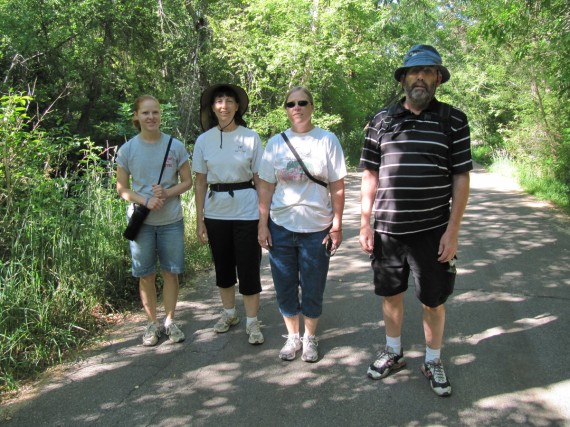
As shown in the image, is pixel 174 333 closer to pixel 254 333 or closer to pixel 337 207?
pixel 254 333

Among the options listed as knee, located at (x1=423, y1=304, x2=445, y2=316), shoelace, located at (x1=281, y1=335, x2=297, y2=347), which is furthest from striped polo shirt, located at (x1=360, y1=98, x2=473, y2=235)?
shoelace, located at (x1=281, y1=335, x2=297, y2=347)

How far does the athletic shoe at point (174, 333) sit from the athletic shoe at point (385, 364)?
5.10ft

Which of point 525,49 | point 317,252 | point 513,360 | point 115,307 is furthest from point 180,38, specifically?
point 513,360

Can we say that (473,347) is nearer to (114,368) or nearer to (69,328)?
(114,368)

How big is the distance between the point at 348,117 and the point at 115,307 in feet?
61.3

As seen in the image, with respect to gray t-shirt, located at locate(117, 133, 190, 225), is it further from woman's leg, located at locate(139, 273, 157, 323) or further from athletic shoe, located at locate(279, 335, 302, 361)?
athletic shoe, located at locate(279, 335, 302, 361)

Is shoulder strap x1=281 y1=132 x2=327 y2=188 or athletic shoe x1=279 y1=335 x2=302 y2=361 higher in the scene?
shoulder strap x1=281 y1=132 x2=327 y2=188

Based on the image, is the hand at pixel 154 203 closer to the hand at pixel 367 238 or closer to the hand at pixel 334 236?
the hand at pixel 334 236

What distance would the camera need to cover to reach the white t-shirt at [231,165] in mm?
3475

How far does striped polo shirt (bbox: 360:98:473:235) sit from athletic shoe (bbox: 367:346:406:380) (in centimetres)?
93

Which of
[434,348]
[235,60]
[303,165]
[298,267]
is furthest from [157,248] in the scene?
[235,60]

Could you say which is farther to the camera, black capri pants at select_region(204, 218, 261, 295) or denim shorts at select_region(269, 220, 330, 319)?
black capri pants at select_region(204, 218, 261, 295)

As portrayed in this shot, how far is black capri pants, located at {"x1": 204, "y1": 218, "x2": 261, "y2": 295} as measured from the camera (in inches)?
→ 139

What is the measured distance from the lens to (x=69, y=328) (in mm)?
3533
